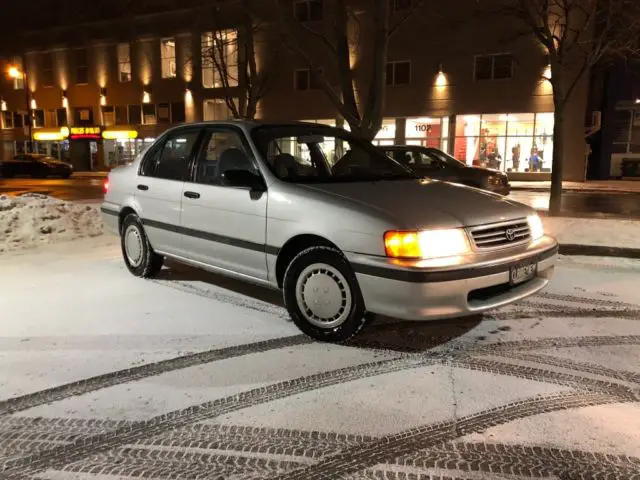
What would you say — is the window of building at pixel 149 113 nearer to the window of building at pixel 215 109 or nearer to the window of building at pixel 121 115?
the window of building at pixel 121 115

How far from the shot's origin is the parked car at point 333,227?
12.5 feet

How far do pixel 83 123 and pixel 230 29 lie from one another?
16.4 metres

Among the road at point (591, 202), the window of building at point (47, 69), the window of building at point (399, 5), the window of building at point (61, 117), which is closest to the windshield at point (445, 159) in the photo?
the road at point (591, 202)

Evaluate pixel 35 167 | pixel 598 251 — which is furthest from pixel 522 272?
pixel 35 167

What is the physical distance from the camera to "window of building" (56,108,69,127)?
3794 cm

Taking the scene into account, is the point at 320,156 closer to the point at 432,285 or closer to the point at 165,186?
the point at 165,186

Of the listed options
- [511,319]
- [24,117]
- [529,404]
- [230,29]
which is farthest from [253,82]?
[24,117]

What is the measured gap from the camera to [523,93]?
24906 mm

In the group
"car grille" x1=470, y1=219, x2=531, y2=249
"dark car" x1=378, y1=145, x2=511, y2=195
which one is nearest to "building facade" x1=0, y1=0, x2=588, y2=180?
"dark car" x1=378, y1=145, x2=511, y2=195

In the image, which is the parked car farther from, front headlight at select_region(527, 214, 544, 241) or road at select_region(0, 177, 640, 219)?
road at select_region(0, 177, 640, 219)

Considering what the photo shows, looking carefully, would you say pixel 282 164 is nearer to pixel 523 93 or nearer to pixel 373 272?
pixel 373 272

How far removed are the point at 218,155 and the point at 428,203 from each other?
2124mm

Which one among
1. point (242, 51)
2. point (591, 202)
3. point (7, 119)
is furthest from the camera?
point (7, 119)

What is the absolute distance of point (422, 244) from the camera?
3770 millimetres
